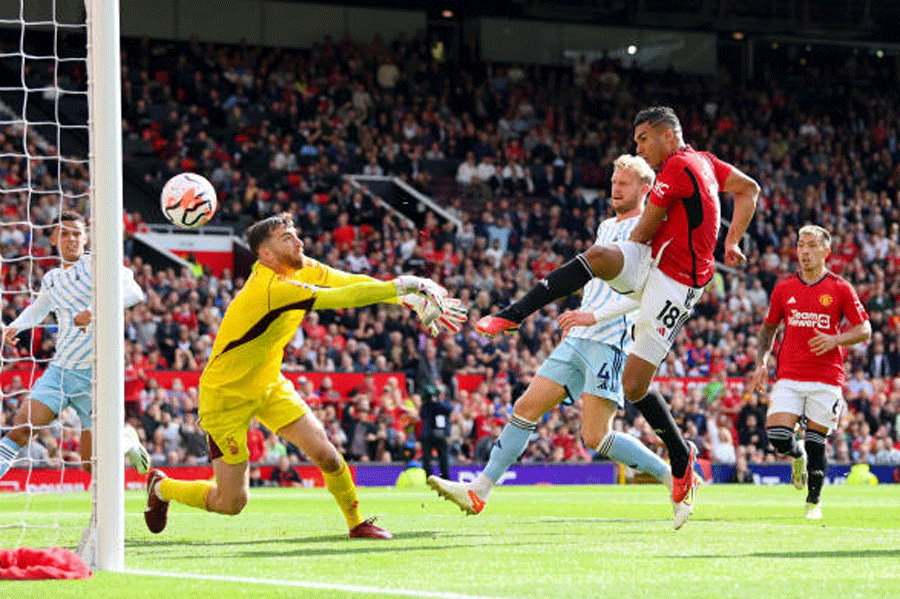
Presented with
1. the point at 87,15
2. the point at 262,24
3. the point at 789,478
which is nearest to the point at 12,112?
the point at 262,24

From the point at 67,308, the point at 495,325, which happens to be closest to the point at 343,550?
the point at 495,325

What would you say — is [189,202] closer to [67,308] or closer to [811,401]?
[67,308]

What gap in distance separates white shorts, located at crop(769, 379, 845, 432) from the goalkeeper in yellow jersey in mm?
4752

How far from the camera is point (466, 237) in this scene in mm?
30172

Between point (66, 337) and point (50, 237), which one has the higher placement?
point (50, 237)

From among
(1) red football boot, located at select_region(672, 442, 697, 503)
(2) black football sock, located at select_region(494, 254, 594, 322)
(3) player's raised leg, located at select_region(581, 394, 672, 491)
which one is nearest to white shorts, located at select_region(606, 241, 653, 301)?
(2) black football sock, located at select_region(494, 254, 594, 322)

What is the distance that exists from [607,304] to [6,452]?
4617 mm

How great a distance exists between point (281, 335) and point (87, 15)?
257 cm

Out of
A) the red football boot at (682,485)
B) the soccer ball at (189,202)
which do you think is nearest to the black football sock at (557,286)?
the red football boot at (682,485)

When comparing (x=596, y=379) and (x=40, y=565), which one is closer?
(x=40, y=565)

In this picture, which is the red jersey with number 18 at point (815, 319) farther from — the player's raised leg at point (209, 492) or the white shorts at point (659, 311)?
the player's raised leg at point (209, 492)

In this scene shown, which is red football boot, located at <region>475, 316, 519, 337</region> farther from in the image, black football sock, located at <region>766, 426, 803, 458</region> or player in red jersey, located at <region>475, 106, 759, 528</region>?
black football sock, located at <region>766, 426, 803, 458</region>

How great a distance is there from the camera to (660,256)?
29.9 feet

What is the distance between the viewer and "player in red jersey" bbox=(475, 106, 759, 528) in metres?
8.96
